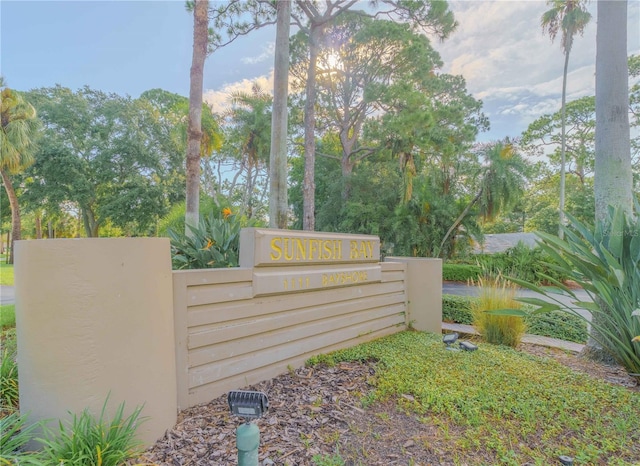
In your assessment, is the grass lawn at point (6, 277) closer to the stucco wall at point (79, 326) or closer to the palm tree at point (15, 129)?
the palm tree at point (15, 129)

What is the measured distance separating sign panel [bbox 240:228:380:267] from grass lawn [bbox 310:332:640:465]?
1085 millimetres

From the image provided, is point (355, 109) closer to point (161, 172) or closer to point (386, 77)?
point (386, 77)

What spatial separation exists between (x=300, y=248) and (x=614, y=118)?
4024 millimetres

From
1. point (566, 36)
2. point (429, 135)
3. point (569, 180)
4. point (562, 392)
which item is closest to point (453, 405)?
point (562, 392)

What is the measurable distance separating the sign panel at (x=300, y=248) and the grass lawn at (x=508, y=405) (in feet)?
3.56

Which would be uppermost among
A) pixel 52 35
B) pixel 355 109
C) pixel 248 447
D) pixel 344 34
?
pixel 344 34

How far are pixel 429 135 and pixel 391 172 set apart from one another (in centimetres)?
278

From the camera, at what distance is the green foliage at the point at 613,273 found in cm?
288

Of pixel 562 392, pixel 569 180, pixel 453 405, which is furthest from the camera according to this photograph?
pixel 569 180

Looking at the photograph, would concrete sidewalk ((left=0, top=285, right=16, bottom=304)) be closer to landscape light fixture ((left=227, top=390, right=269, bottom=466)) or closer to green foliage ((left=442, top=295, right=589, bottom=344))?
landscape light fixture ((left=227, top=390, right=269, bottom=466))

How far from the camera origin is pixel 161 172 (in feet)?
64.0

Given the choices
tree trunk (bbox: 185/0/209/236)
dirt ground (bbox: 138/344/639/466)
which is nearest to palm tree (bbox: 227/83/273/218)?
tree trunk (bbox: 185/0/209/236)

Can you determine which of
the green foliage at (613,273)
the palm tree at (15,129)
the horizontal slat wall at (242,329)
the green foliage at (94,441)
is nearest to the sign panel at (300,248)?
the horizontal slat wall at (242,329)

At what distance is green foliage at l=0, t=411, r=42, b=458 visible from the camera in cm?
160
